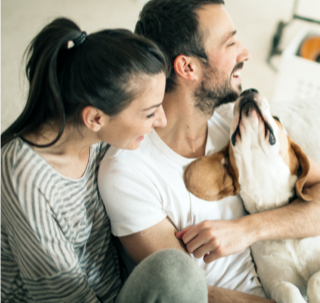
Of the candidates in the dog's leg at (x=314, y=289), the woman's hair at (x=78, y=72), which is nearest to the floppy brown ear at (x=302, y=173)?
the dog's leg at (x=314, y=289)

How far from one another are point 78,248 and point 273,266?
2.11 feet

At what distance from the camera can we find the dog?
0.99 metres

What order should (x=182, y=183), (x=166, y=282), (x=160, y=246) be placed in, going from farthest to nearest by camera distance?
(x=182, y=183) < (x=160, y=246) < (x=166, y=282)

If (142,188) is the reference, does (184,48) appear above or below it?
above

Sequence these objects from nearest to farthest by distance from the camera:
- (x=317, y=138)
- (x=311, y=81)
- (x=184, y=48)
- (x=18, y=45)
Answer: (x=184, y=48) < (x=317, y=138) < (x=311, y=81) < (x=18, y=45)

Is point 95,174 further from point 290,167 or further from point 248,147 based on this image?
point 290,167

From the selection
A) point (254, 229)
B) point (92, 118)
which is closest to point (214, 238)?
point (254, 229)

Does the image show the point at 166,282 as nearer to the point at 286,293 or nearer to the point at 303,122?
the point at 286,293

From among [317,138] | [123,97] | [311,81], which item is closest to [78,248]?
[123,97]

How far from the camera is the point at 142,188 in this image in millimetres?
984

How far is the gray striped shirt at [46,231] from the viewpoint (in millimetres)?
773

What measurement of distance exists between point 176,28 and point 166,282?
80 centimetres

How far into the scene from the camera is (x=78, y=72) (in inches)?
30.3

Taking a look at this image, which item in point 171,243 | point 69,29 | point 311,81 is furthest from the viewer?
point 311,81
